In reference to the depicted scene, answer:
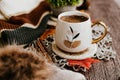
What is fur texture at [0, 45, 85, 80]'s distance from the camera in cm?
36

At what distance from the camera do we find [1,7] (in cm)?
63

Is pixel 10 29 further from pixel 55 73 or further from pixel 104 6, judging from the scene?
pixel 104 6

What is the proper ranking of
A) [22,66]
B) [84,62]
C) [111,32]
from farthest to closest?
[111,32]
[84,62]
[22,66]

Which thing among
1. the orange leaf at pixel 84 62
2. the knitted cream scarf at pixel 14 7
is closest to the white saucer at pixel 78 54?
the orange leaf at pixel 84 62

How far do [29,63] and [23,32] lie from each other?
0.75 feet

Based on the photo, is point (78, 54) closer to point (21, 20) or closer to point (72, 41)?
point (72, 41)

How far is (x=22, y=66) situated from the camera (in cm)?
38

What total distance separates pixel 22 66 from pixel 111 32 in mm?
403

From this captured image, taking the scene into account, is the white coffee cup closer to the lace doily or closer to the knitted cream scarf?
the lace doily

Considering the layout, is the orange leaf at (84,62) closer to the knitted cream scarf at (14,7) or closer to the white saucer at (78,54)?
the white saucer at (78,54)

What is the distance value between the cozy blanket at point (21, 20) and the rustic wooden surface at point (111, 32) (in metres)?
0.17

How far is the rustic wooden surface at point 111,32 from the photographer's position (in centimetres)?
53

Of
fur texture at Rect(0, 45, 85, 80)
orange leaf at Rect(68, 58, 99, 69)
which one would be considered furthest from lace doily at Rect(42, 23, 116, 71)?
fur texture at Rect(0, 45, 85, 80)

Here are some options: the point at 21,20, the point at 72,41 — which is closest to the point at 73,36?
the point at 72,41
